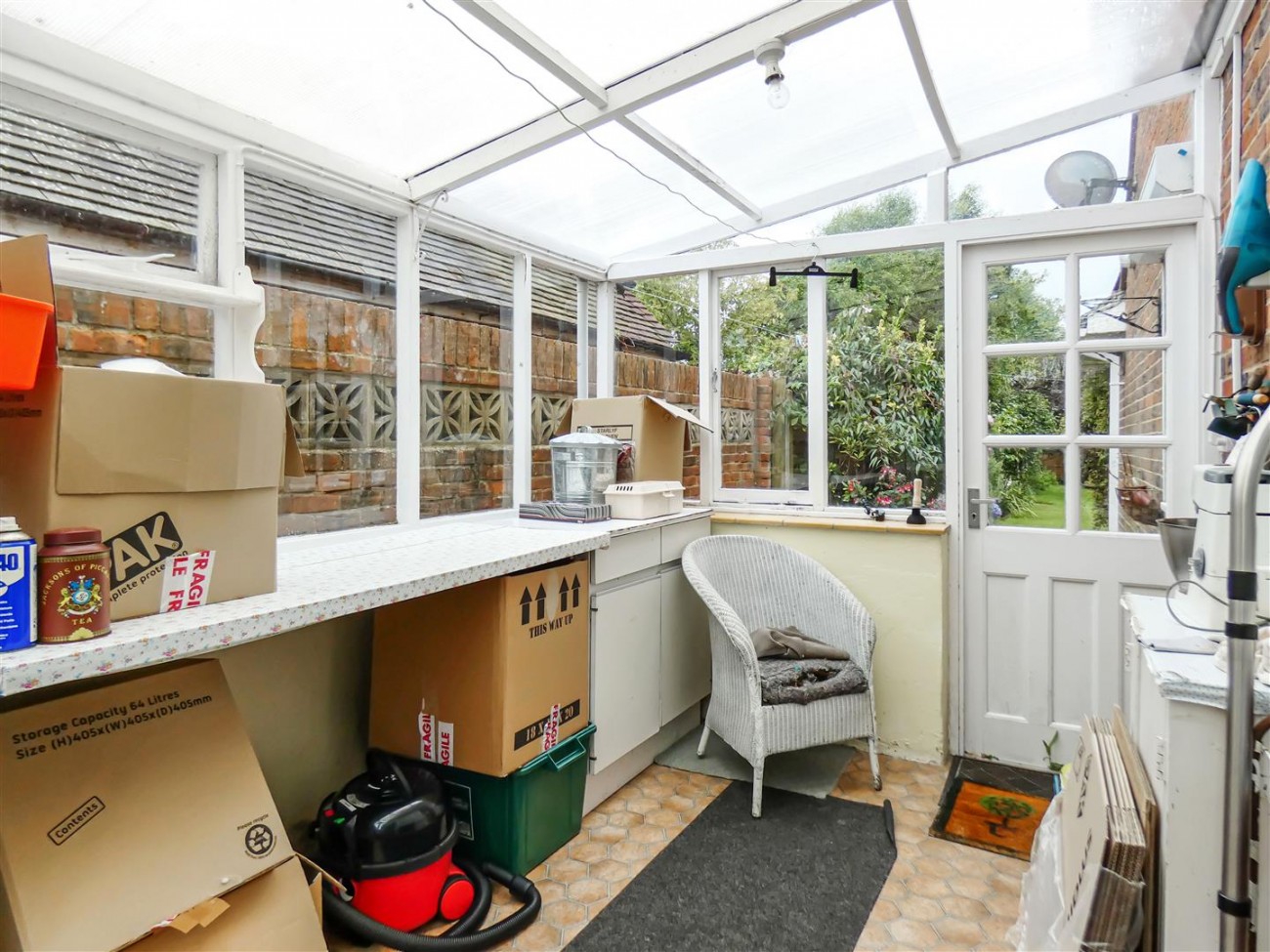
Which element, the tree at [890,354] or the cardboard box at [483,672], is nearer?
the cardboard box at [483,672]

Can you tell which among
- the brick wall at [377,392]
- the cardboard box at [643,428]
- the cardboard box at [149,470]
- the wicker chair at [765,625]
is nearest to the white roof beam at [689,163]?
the brick wall at [377,392]

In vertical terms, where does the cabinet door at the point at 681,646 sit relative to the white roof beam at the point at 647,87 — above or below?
below

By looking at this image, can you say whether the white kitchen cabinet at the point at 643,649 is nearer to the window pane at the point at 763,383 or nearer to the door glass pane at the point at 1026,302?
the window pane at the point at 763,383

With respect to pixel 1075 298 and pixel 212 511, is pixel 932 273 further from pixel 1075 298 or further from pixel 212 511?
pixel 212 511

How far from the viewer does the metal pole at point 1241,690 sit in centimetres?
117

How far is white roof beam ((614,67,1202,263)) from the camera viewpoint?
104 inches

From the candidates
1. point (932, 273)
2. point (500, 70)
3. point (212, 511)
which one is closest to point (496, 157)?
point (500, 70)

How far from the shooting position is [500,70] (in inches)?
80.4

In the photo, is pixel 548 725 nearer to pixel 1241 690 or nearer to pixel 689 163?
pixel 1241 690

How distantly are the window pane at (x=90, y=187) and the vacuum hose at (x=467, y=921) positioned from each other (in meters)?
1.64

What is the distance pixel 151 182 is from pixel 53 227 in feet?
0.93

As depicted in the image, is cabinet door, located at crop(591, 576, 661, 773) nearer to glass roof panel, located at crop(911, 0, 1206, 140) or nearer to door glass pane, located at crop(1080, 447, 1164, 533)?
door glass pane, located at crop(1080, 447, 1164, 533)

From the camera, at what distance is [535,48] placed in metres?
1.90

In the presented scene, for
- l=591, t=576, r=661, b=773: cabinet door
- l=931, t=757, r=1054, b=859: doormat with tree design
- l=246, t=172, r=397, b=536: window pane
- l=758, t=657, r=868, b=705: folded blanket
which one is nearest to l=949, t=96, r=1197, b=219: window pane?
l=758, t=657, r=868, b=705: folded blanket
